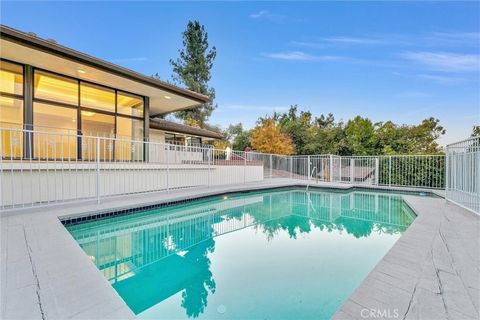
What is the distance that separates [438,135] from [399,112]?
9188mm

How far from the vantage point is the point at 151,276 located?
3.12 m

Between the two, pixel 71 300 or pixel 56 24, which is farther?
pixel 56 24

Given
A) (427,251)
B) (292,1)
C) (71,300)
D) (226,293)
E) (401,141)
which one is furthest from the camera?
(401,141)

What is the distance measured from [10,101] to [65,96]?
131cm

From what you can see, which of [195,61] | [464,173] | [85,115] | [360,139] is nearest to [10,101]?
[85,115]

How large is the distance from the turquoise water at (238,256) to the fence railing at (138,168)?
1.63 meters

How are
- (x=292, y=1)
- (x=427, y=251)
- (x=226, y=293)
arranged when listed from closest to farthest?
(x=226, y=293) < (x=427, y=251) < (x=292, y=1)

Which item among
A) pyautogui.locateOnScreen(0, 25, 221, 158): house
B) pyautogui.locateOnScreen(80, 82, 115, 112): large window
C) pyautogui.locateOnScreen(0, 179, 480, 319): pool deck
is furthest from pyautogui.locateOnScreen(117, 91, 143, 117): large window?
pyautogui.locateOnScreen(0, 179, 480, 319): pool deck

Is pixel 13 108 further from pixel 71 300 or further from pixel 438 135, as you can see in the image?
pixel 438 135

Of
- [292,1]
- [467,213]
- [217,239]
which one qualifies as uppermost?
[292,1]

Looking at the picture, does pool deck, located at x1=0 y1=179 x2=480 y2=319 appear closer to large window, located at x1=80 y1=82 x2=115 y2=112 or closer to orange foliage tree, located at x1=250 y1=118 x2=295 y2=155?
large window, located at x1=80 y1=82 x2=115 y2=112

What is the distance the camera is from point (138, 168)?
7.51 metres

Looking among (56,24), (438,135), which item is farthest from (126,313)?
(438,135)

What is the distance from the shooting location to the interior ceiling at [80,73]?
576 cm
